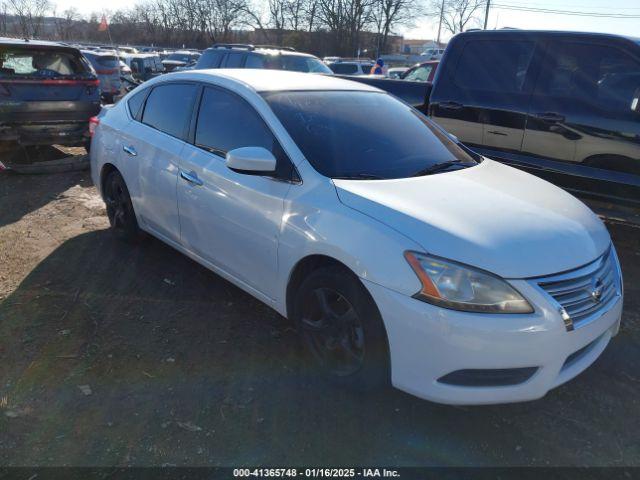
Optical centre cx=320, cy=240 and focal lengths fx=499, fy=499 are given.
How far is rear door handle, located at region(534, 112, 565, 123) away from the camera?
4.78 meters

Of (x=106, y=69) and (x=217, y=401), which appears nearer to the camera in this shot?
(x=217, y=401)

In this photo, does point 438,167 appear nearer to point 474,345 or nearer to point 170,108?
point 474,345

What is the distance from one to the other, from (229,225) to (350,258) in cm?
111

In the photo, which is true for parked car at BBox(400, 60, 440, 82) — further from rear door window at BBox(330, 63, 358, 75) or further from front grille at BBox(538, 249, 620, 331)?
front grille at BBox(538, 249, 620, 331)

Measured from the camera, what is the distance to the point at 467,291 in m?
2.24

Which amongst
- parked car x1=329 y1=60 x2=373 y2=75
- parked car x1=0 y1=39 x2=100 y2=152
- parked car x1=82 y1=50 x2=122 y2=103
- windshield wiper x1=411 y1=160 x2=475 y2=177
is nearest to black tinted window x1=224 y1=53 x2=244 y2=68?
parked car x1=0 y1=39 x2=100 y2=152

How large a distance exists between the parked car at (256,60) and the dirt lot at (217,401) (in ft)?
24.9

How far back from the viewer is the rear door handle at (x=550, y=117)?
4.78 meters

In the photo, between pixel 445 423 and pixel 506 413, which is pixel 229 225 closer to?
pixel 445 423

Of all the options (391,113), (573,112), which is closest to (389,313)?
(391,113)

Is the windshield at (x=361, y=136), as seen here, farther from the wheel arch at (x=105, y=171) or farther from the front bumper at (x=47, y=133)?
the front bumper at (x=47, y=133)

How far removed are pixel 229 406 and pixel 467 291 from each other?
1428 millimetres

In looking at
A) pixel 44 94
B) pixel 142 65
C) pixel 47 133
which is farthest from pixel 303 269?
pixel 142 65

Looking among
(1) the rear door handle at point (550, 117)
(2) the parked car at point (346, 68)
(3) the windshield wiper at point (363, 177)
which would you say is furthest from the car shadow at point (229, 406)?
(2) the parked car at point (346, 68)
